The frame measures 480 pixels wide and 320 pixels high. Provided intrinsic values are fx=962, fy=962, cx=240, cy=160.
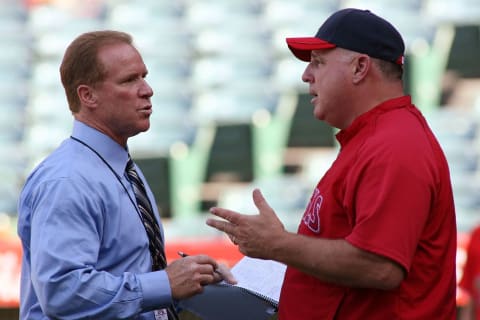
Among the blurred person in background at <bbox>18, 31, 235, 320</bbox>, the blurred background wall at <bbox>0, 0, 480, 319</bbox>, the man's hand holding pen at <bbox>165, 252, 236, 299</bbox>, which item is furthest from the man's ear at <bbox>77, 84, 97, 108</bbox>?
the blurred background wall at <bbox>0, 0, 480, 319</bbox>

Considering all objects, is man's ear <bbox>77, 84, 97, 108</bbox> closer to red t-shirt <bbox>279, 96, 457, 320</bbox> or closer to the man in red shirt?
the man in red shirt

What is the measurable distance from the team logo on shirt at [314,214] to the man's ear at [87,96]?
0.66 meters

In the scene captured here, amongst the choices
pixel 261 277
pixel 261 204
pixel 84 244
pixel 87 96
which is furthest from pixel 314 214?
pixel 87 96

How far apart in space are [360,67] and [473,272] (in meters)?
2.04

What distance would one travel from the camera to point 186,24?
7.26 meters

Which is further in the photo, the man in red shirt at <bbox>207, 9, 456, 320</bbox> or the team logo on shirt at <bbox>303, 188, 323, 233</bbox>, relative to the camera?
the team logo on shirt at <bbox>303, 188, 323, 233</bbox>

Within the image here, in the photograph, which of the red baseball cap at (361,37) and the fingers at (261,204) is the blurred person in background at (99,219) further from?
the red baseball cap at (361,37)

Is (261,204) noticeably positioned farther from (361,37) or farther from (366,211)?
(361,37)

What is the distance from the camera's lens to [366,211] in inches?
85.0

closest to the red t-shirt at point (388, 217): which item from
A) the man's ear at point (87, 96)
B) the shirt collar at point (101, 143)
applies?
the shirt collar at point (101, 143)

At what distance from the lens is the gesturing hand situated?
2.25 meters

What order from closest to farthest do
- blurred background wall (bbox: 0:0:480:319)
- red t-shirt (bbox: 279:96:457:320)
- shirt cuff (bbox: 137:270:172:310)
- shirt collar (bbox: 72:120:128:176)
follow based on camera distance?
red t-shirt (bbox: 279:96:457:320), shirt cuff (bbox: 137:270:172:310), shirt collar (bbox: 72:120:128:176), blurred background wall (bbox: 0:0:480:319)

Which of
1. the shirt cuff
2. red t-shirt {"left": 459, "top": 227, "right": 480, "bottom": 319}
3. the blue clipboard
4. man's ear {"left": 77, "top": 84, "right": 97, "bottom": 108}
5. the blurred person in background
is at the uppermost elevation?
man's ear {"left": 77, "top": 84, "right": 97, "bottom": 108}

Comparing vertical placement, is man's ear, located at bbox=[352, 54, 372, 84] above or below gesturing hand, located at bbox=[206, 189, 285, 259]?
above
